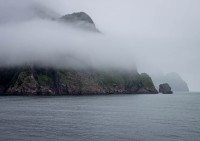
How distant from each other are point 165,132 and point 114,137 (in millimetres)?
17372

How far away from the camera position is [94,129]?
297ft

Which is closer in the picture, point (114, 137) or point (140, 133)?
point (114, 137)

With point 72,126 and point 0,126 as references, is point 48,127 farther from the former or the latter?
point 0,126

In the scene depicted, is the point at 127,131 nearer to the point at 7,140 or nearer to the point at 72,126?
the point at 72,126

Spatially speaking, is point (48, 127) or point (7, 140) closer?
point (7, 140)

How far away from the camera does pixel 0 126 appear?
91625 mm

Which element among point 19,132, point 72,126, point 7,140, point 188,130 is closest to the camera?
point 7,140

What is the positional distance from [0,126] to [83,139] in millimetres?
31465

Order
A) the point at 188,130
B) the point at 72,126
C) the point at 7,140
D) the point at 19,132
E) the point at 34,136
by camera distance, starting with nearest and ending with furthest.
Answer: the point at 7,140
the point at 34,136
the point at 19,132
the point at 188,130
the point at 72,126

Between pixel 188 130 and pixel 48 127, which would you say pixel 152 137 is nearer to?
pixel 188 130

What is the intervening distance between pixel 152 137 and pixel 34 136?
31.6 metres

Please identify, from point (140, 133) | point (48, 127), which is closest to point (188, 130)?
point (140, 133)

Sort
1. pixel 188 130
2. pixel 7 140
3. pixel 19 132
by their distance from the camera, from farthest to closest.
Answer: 1. pixel 188 130
2. pixel 19 132
3. pixel 7 140

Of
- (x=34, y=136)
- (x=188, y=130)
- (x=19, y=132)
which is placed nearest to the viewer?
(x=34, y=136)
